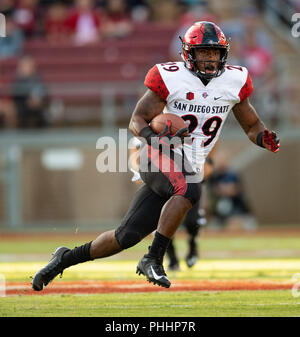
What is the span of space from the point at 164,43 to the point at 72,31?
1.66m

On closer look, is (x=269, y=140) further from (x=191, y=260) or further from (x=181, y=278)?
(x=191, y=260)

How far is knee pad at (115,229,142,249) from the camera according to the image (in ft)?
15.9

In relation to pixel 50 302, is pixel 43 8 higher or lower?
higher

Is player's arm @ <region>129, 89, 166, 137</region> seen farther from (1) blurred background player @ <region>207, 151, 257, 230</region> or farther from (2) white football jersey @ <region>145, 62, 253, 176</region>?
(1) blurred background player @ <region>207, 151, 257, 230</region>

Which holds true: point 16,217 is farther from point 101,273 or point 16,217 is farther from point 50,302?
point 50,302

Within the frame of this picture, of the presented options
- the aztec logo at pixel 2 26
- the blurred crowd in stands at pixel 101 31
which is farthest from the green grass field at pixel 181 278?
the aztec logo at pixel 2 26

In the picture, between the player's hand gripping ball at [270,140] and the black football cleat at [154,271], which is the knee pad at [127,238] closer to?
the black football cleat at [154,271]

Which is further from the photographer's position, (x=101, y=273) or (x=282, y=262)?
(x=282, y=262)

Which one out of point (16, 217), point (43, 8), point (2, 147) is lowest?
point (16, 217)

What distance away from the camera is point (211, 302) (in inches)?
191

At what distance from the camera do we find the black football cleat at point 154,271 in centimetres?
468

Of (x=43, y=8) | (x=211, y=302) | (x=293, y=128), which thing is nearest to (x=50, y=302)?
(x=211, y=302)

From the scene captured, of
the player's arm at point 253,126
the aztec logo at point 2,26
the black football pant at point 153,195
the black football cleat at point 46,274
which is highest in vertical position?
the player's arm at point 253,126

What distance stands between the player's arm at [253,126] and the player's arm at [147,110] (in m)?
0.55
